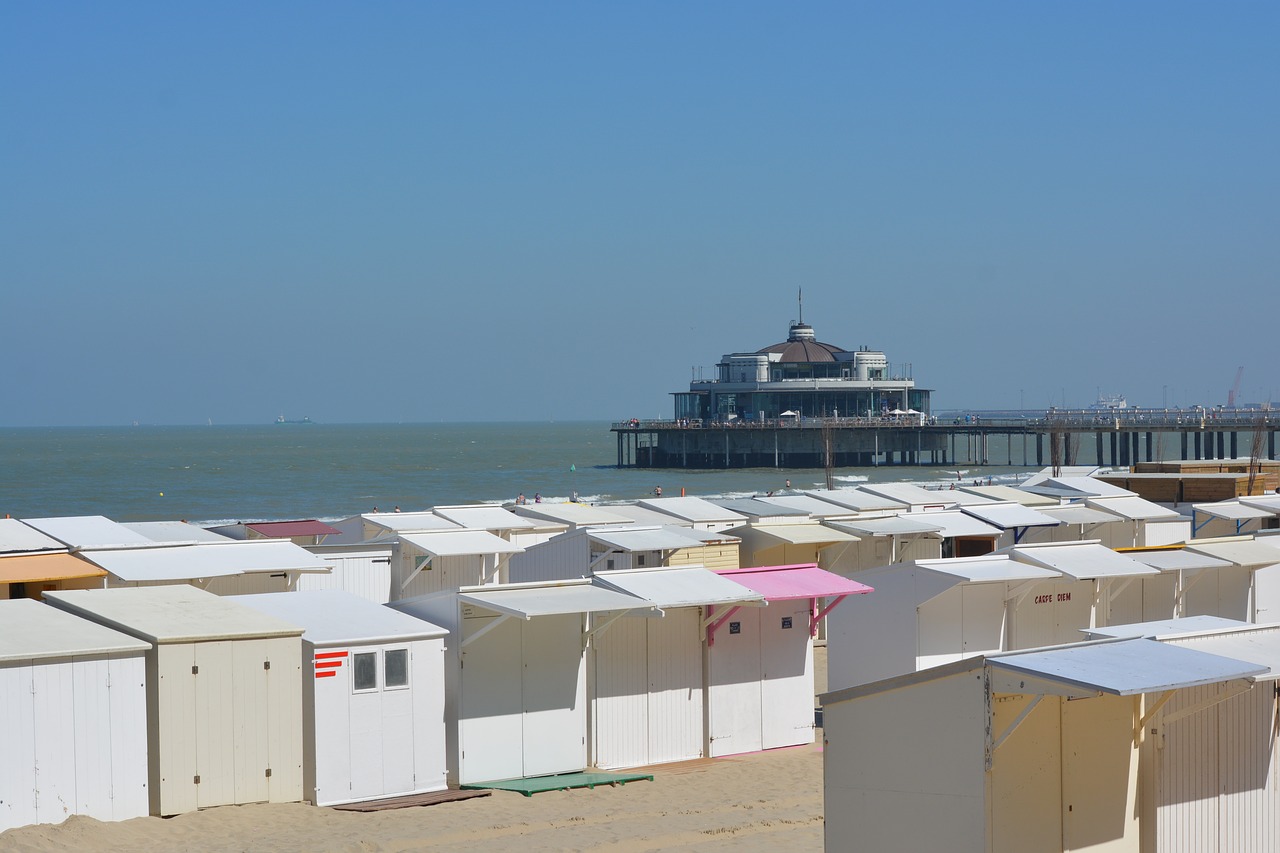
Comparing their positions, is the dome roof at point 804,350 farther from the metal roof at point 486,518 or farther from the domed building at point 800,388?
the metal roof at point 486,518

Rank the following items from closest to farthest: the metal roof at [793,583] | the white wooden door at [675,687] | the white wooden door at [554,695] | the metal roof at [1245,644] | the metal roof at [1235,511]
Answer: the metal roof at [1245,644] → the white wooden door at [554,695] → the white wooden door at [675,687] → the metal roof at [793,583] → the metal roof at [1235,511]

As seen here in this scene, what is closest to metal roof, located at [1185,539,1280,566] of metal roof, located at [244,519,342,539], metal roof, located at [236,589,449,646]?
metal roof, located at [236,589,449,646]

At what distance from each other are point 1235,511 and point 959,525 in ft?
20.4

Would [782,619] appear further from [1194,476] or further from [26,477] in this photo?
[26,477]

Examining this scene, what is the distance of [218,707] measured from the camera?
10969 mm

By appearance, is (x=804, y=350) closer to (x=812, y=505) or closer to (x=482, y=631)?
(x=812, y=505)

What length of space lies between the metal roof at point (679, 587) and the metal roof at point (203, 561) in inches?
197

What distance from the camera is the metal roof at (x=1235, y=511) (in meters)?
26.9

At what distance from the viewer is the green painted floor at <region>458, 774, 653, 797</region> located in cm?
1248

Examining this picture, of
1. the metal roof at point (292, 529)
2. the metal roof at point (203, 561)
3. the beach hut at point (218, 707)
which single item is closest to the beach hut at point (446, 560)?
the metal roof at point (203, 561)

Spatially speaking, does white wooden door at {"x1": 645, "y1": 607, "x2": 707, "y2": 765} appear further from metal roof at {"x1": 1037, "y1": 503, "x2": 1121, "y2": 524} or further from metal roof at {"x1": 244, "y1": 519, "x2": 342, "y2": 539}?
metal roof at {"x1": 1037, "y1": 503, "x2": 1121, "y2": 524}

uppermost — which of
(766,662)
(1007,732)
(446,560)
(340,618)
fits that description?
(1007,732)

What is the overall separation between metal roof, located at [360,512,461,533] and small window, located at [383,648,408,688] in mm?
10822

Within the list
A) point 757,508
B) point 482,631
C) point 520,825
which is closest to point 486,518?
point 757,508
